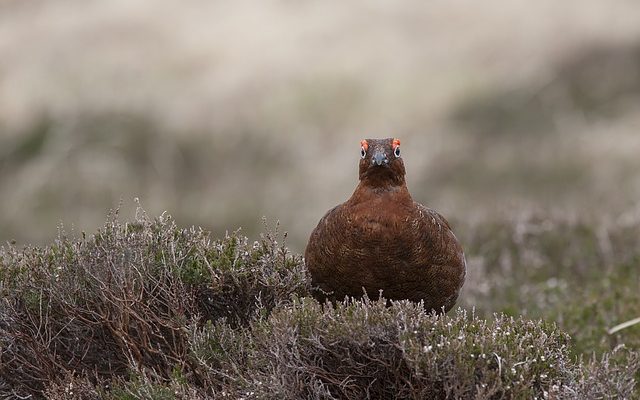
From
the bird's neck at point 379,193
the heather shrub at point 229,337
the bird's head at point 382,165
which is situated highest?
the bird's head at point 382,165

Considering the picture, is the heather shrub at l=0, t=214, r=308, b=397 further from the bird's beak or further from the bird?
the bird's beak

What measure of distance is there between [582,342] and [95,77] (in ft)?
49.0

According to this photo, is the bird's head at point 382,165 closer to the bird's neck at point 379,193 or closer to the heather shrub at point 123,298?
the bird's neck at point 379,193

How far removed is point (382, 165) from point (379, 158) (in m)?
0.05

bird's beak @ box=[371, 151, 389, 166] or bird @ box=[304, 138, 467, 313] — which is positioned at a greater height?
bird's beak @ box=[371, 151, 389, 166]

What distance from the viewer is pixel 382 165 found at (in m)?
5.89

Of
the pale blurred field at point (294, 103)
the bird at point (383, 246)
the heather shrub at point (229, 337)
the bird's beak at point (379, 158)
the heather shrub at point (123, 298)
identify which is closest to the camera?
the heather shrub at point (229, 337)

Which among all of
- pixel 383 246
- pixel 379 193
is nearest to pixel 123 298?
pixel 383 246

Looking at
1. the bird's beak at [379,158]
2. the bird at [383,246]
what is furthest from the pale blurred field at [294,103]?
the bird's beak at [379,158]

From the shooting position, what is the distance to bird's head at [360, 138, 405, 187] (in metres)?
5.92

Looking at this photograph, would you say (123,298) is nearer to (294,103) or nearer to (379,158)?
(379,158)

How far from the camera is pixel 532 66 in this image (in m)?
19.7

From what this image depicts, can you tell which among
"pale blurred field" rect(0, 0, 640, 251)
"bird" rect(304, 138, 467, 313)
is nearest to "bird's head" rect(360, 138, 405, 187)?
"bird" rect(304, 138, 467, 313)

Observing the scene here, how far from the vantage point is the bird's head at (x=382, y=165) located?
19.4ft
